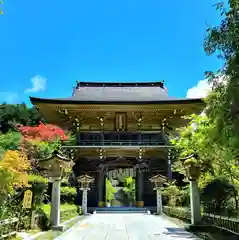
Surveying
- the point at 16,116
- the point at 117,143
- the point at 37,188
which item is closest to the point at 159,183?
the point at 117,143

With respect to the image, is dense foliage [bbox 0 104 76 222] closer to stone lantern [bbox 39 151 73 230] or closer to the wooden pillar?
stone lantern [bbox 39 151 73 230]

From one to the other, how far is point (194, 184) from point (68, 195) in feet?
A: 36.5

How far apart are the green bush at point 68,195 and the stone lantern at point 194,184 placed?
10584mm

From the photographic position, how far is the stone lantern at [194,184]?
8.84 meters

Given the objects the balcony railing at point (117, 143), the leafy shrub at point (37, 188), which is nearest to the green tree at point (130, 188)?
the balcony railing at point (117, 143)

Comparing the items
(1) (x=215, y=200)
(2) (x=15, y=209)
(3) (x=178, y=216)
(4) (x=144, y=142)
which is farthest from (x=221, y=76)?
(4) (x=144, y=142)

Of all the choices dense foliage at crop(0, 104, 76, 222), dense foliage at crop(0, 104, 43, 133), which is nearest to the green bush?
dense foliage at crop(0, 104, 76, 222)

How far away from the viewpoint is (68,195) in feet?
59.8

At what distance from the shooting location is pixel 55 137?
19.0 metres

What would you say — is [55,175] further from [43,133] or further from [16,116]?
[16,116]

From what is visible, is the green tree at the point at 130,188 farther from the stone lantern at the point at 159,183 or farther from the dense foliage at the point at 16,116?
the stone lantern at the point at 159,183

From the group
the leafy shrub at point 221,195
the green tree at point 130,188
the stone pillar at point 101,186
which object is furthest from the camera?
the green tree at point 130,188

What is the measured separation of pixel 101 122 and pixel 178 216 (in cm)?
1144

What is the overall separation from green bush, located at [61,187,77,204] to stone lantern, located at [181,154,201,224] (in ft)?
34.7
